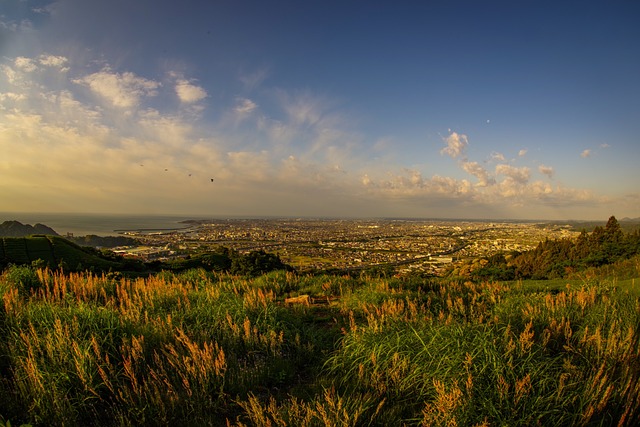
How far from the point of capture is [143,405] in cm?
362

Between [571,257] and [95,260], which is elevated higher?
[95,260]

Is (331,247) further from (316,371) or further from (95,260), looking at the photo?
(316,371)

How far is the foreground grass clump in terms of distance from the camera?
3.23 metres

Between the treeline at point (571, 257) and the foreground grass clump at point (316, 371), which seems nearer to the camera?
the foreground grass clump at point (316, 371)

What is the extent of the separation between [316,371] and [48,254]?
1523 cm

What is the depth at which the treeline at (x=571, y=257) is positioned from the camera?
2002 centimetres

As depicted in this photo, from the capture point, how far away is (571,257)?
90.3 feet

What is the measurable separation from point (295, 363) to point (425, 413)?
2.33 meters

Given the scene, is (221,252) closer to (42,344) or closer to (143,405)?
(42,344)

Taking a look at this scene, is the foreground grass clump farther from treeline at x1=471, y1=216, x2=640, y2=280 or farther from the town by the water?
treeline at x1=471, y1=216, x2=640, y2=280

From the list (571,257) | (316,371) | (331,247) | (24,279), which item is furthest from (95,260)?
(331,247)

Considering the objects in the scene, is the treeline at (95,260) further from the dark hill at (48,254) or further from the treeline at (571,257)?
the treeline at (571,257)

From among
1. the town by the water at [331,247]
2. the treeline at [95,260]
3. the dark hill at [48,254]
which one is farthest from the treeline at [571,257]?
the dark hill at [48,254]

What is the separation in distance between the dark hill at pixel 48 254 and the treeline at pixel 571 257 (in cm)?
1945
